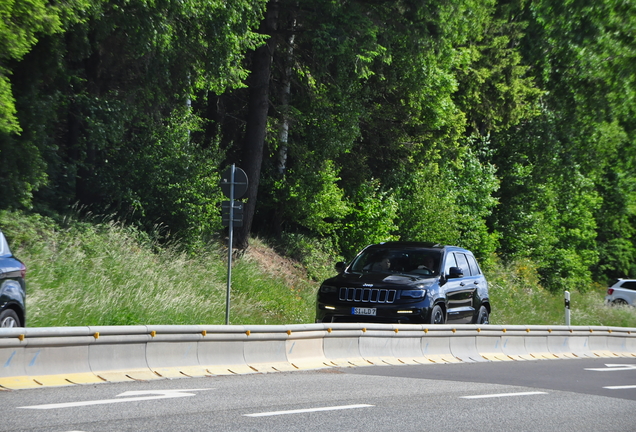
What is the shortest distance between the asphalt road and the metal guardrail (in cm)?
46

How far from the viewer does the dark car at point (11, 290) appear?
10.2 m

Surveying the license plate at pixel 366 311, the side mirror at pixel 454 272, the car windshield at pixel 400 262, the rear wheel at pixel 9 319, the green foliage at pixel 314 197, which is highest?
the green foliage at pixel 314 197

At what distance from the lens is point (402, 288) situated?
615 inches

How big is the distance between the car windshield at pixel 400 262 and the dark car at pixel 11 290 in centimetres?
744

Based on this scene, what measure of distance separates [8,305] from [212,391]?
2.73m

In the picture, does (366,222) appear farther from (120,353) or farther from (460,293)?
(120,353)

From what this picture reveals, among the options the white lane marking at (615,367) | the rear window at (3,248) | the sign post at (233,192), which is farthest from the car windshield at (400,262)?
the rear window at (3,248)

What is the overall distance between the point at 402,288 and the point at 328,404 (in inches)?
280

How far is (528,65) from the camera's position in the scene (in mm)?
36688

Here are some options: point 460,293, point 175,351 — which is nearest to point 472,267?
point 460,293

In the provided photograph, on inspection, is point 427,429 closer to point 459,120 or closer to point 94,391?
point 94,391

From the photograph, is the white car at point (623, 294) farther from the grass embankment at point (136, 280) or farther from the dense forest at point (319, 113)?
the grass embankment at point (136, 280)

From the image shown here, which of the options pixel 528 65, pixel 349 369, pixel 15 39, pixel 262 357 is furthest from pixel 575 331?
pixel 528 65

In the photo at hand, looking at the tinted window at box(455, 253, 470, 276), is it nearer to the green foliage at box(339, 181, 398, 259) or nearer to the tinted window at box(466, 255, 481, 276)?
the tinted window at box(466, 255, 481, 276)
